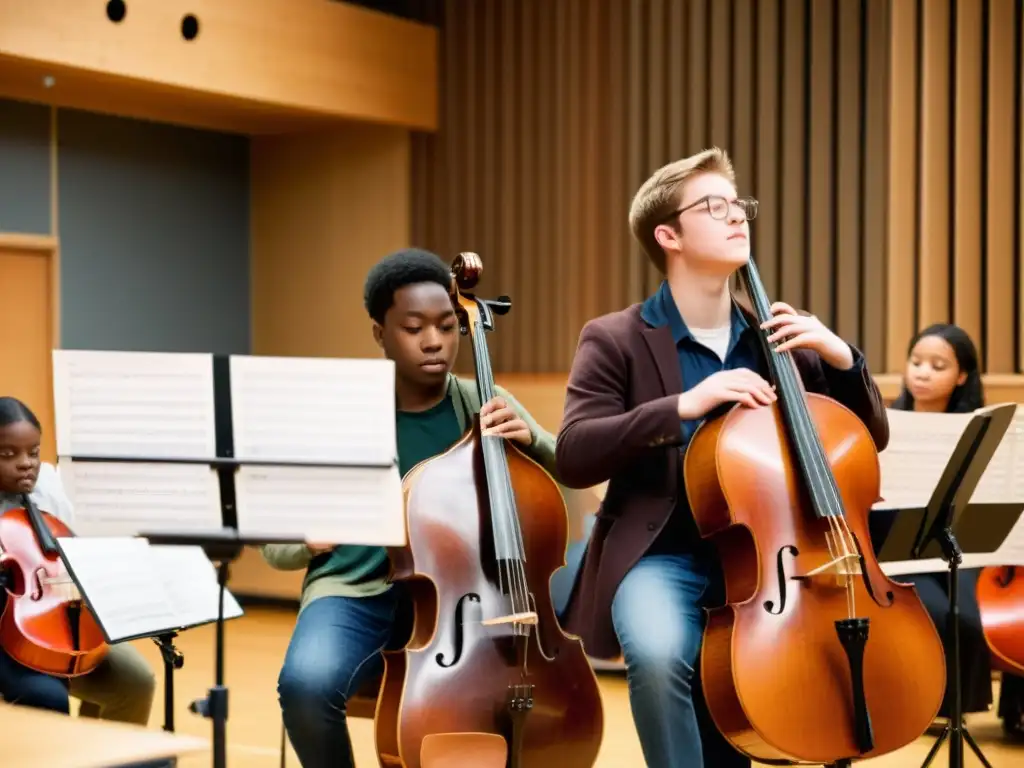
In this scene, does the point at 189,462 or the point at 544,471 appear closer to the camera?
the point at 189,462

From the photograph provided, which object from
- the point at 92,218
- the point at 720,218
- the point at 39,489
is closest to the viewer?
the point at 720,218

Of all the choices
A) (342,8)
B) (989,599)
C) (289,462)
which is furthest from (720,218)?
(342,8)

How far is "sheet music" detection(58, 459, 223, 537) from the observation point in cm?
230

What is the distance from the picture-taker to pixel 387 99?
6.76m

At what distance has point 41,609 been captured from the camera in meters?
3.16

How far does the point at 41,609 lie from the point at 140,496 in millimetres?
1008

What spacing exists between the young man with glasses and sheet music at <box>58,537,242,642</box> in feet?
2.49

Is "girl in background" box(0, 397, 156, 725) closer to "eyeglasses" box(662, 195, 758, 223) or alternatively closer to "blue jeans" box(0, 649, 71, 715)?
"blue jeans" box(0, 649, 71, 715)

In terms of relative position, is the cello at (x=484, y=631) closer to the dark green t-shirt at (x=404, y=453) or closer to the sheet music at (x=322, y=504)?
the dark green t-shirt at (x=404, y=453)

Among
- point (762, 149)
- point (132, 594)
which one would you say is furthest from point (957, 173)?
point (132, 594)

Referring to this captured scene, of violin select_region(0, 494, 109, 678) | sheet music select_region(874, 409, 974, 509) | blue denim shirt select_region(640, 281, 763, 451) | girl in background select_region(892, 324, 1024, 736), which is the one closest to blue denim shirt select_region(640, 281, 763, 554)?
blue denim shirt select_region(640, 281, 763, 451)

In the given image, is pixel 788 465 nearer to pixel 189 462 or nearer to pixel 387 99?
pixel 189 462

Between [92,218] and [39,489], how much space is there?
3.31m

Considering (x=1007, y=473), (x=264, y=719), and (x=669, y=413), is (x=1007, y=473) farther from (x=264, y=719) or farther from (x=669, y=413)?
(x=264, y=719)
